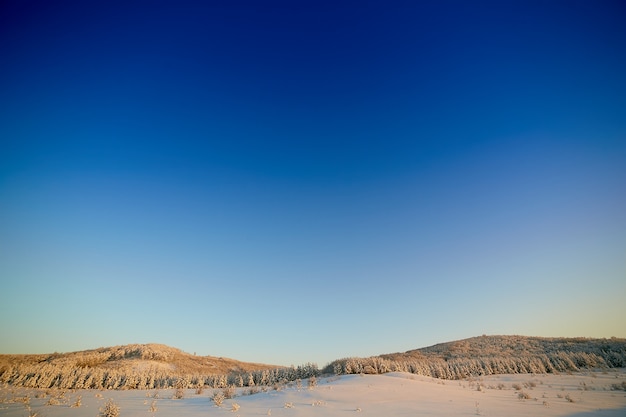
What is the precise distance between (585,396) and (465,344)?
42274 mm

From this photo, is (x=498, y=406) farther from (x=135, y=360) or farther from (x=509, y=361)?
(x=135, y=360)

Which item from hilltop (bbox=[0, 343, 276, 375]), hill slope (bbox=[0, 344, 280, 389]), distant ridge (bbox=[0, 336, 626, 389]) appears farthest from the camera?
hilltop (bbox=[0, 343, 276, 375])

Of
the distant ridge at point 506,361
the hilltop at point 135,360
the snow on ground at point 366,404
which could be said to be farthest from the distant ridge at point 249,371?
the snow on ground at point 366,404

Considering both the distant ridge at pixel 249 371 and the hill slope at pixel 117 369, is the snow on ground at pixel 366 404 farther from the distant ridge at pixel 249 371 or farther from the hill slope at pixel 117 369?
the hill slope at pixel 117 369

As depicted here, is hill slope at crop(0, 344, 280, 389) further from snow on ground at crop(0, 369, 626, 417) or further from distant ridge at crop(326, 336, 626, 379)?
distant ridge at crop(326, 336, 626, 379)

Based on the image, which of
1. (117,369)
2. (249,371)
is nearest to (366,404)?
(249,371)

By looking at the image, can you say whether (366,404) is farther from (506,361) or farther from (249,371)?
(506,361)

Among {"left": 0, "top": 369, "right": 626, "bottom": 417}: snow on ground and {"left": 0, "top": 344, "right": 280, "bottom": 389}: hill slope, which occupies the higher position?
{"left": 0, "top": 344, "right": 280, "bottom": 389}: hill slope

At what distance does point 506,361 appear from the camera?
31.6 metres

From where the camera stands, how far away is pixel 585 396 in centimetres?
1419

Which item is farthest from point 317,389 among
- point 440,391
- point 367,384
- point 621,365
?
point 621,365

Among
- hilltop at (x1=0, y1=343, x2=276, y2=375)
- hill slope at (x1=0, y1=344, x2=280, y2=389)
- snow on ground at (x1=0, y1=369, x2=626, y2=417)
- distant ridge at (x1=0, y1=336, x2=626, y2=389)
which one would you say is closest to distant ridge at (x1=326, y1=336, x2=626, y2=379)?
distant ridge at (x1=0, y1=336, x2=626, y2=389)

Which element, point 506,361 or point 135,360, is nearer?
point 506,361

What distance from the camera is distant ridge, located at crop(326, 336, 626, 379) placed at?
78.8 feet
